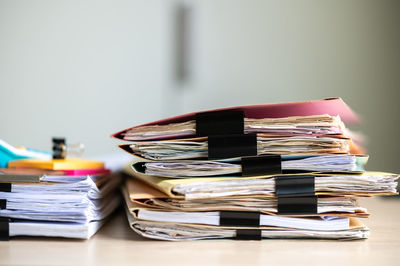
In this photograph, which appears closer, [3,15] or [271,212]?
[271,212]

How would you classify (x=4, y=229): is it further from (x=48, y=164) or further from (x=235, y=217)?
(x=235, y=217)

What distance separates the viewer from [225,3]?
6.73 ft

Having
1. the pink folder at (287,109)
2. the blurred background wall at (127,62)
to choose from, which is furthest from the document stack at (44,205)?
the blurred background wall at (127,62)

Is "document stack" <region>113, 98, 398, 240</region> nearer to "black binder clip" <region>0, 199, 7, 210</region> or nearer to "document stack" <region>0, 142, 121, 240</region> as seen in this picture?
"document stack" <region>0, 142, 121, 240</region>

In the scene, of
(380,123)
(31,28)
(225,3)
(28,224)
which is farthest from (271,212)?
(31,28)

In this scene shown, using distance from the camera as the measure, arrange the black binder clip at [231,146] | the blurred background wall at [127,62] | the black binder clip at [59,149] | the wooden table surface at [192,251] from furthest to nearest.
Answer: the blurred background wall at [127,62], the black binder clip at [59,149], the black binder clip at [231,146], the wooden table surface at [192,251]

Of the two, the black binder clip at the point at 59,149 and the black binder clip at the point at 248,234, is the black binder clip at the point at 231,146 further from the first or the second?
the black binder clip at the point at 59,149

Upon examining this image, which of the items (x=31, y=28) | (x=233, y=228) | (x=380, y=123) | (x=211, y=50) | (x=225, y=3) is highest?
(x=225, y=3)

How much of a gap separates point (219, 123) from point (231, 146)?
43 millimetres

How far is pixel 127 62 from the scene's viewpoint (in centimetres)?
206

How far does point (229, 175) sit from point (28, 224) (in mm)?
323

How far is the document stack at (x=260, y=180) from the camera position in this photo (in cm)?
59

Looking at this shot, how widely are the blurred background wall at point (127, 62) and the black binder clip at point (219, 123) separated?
57.4 inches

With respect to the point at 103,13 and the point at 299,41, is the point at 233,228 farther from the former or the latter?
the point at 103,13
